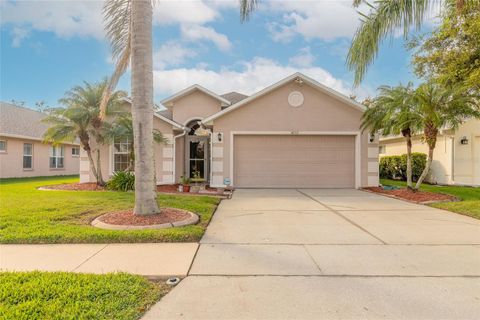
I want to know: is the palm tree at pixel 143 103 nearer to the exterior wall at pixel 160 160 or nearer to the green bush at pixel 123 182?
the green bush at pixel 123 182

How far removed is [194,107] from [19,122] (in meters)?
12.9

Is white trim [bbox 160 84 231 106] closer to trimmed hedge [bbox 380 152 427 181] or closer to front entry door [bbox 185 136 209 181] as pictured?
front entry door [bbox 185 136 209 181]

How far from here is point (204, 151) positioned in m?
14.8

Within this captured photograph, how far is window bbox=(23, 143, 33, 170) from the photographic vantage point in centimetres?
1781

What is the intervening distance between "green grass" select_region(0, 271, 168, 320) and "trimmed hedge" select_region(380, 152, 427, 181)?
645 inches

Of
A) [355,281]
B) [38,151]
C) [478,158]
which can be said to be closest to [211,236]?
[355,281]

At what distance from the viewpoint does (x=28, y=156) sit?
18141mm

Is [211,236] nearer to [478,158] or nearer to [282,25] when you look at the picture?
[282,25]

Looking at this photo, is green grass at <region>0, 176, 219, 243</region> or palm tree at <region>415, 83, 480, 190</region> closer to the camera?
green grass at <region>0, 176, 219, 243</region>

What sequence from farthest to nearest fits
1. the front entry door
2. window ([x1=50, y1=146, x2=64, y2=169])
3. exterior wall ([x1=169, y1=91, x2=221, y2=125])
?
window ([x1=50, y1=146, x2=64, y2=169])
exterior wall ([x1=169, y1=91, x2=221, y2=125])
the front entry door

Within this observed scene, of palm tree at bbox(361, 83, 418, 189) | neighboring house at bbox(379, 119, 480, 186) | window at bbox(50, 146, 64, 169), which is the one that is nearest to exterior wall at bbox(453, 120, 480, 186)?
neighboring house at bbox(379, 119, 480, 186)

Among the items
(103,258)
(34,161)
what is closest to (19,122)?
(34,161)

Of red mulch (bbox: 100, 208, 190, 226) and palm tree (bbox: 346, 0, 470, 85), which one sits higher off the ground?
palm tree (bbox: 346, 0, 470, 85)

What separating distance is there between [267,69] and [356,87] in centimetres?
863
